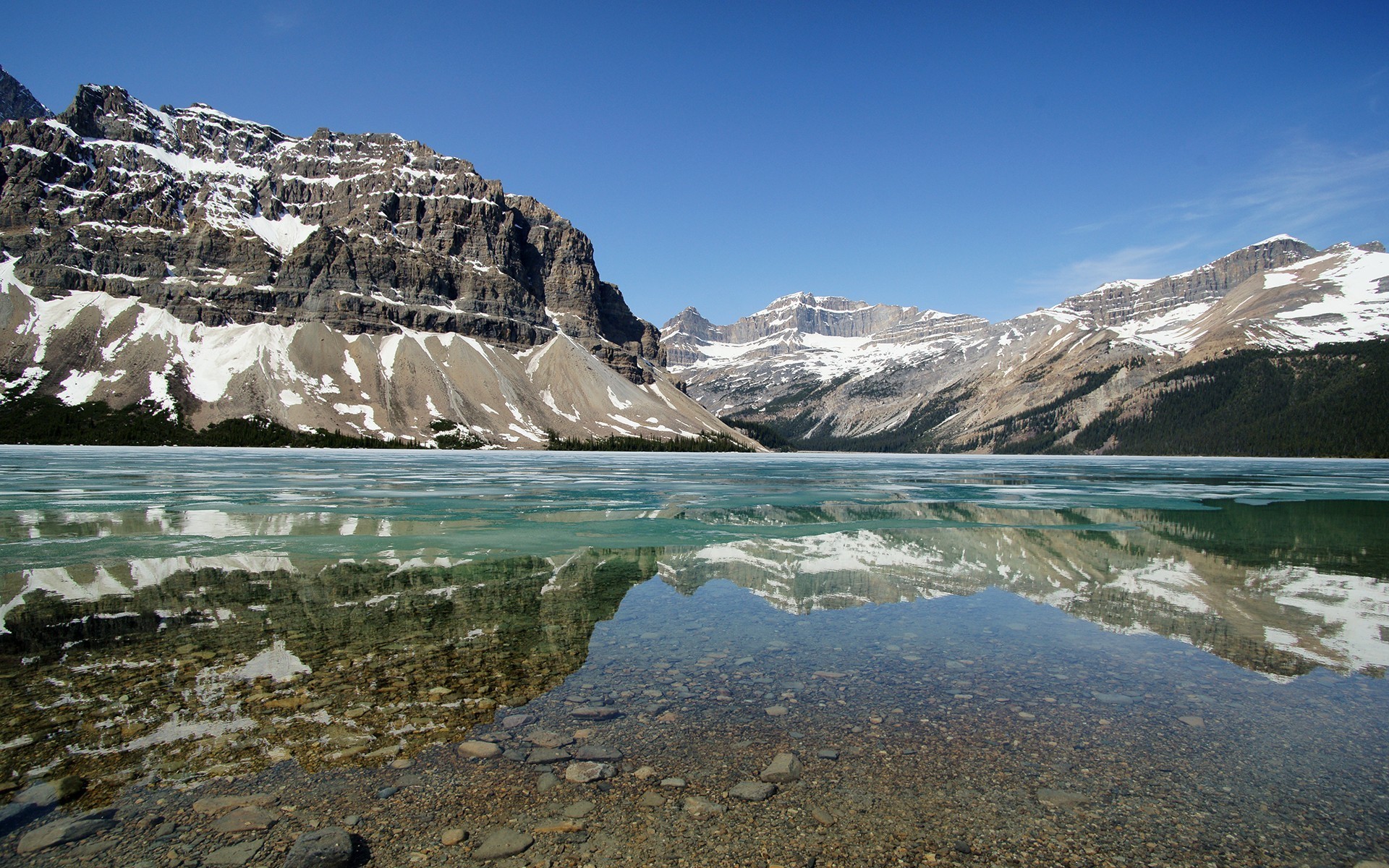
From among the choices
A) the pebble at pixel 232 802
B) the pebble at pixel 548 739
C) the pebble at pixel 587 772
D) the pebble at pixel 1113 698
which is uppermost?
the pebble at pixel 232 802

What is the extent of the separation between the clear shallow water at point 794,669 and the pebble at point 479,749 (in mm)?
595

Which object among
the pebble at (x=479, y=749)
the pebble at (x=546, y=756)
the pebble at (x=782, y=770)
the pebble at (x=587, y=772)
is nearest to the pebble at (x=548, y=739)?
the pebble at (x=546, y=756)

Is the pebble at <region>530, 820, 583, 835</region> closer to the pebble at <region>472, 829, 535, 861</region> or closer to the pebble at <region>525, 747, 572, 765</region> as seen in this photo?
the pebble at <region>472, 829, 535, 861</region>

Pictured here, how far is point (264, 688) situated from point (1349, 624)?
838 inches

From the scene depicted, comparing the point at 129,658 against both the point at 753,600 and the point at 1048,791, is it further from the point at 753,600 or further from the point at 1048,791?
the point at 1048,791

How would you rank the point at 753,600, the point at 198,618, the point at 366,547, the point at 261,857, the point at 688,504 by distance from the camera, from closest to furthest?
the point at 261,857 → the point at 198,618 → the point at 753,600 → the point at 366,547 → the point at 688,504

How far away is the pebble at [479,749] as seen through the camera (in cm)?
876

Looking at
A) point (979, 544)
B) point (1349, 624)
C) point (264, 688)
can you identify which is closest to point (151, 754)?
point (264, 688)

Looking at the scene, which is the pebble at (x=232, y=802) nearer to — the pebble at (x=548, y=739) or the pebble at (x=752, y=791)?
the pebble at (x=548, y=739)

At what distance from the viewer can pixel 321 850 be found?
6543 mm

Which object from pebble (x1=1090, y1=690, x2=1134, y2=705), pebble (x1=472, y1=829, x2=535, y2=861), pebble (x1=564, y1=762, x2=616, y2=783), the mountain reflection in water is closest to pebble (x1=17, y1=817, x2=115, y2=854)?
the mountain reflection in water

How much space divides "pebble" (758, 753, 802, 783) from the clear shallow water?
0.18m

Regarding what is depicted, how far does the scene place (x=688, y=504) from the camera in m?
46.6

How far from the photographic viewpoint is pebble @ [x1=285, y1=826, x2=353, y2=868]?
6.38 meters
